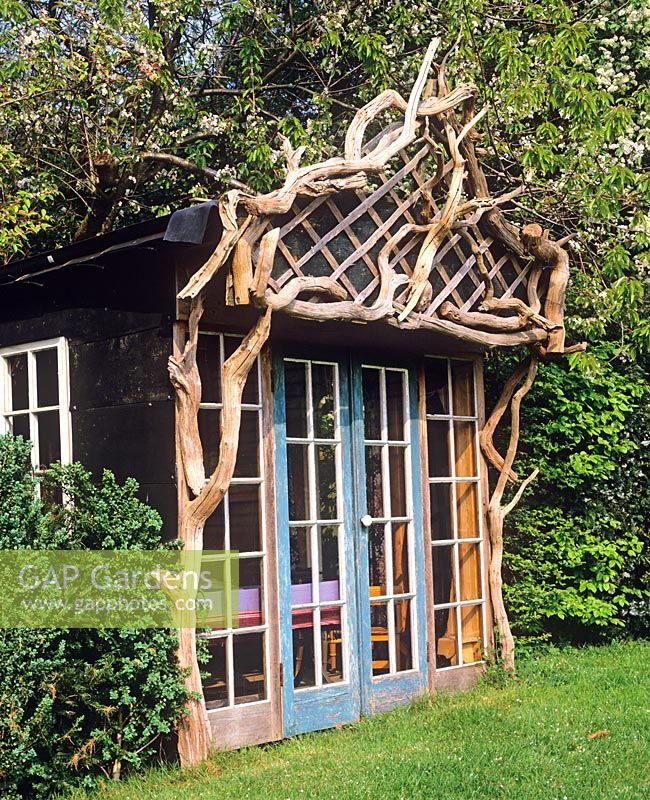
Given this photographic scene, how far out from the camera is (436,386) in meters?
8.09

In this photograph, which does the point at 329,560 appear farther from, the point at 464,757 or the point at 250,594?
the point at 464,757

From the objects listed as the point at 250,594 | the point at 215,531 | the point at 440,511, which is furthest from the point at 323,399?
the point at 440,511

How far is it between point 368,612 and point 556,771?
1840 mm

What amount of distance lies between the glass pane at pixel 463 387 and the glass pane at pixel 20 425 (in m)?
3.25

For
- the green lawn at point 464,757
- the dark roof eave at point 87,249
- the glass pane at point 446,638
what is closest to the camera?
the green lawn at point 464,757

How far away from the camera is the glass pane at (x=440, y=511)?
7953 mm

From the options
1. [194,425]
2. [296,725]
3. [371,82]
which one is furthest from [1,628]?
[371,82]

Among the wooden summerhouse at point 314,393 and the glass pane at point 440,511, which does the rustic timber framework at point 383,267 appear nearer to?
the wooden summerhouse at point 314,393

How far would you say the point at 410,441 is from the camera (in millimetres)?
7719

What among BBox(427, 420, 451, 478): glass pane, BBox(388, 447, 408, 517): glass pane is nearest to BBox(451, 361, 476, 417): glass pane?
BBox(427, 420, 451, 478): glass pane

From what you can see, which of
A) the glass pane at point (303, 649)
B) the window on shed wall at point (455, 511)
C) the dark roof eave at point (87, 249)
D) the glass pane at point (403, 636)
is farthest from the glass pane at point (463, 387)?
the dark roof eave at point (87, 249)

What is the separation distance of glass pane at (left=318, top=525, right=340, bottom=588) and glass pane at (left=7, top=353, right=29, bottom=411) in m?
2.10

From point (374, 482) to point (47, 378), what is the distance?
2.33 m

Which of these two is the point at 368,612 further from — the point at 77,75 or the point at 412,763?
the point at 77,75
